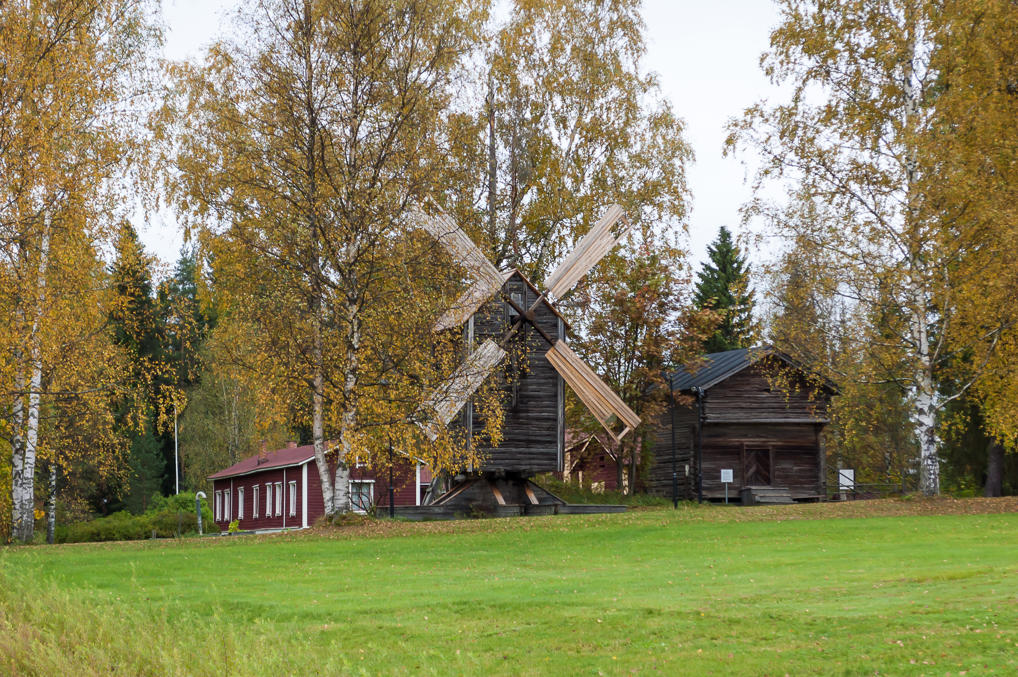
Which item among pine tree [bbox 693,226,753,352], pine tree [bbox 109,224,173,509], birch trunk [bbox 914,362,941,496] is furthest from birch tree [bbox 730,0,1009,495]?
pine tree [bbox 693,226,753,352]

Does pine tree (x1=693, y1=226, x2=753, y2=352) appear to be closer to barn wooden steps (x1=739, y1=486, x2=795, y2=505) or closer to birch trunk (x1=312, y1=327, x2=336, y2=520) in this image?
barn wooden steps (x1=739, y1=486, x2=795, y2=505)

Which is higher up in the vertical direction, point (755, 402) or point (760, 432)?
point (755, 402)

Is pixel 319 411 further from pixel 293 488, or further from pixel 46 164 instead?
pixel 293 488

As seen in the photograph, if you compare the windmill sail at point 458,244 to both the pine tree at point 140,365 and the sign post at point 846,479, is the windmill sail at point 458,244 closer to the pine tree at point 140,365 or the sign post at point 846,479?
the pine tree at point 140,365

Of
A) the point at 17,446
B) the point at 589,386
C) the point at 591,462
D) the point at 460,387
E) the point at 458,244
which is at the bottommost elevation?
the point at 591,462

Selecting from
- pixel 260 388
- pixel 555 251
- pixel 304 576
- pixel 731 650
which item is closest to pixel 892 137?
pixel 555 251

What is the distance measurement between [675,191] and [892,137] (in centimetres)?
912

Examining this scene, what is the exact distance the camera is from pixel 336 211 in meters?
26.0

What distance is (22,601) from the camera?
1114cm

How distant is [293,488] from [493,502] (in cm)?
1753

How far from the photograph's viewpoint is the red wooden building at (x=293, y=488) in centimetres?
4650

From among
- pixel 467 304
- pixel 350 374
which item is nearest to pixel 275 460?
pixel 467 304

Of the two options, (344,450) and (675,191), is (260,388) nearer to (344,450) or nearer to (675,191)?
(344,450)

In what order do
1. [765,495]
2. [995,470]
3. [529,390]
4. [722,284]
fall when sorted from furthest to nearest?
[722,284] → [765,495] → [995,470] → [529,390]
